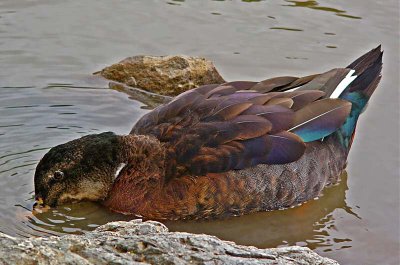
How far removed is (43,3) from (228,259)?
7.93m

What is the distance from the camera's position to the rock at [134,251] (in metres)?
3.71

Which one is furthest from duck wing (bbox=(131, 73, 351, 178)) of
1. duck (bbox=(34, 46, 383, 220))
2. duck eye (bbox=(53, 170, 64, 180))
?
duck eye (bbox=(53, 170, 64, 180))

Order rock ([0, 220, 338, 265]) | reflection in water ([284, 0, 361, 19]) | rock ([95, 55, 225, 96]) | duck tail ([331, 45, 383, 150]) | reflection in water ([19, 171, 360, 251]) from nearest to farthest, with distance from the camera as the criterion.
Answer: rock ([0, 220, 338, 265]) → reflection in water ([19, 171, 360, 251]) → duck tail ([331, 45, 383, 150]) → rock ([95, 55, 225, 96]) → reflection in water ([284, 0, 361, 19])

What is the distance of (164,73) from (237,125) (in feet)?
8.27

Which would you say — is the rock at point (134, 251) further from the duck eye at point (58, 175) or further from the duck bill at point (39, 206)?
the duck bill at point (39, 206)

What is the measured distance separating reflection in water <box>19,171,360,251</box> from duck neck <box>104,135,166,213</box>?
0.15 meters

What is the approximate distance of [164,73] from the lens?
9.76 m

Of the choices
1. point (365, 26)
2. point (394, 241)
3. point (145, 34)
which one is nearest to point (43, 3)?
point (145, 34)

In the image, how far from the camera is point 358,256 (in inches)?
275

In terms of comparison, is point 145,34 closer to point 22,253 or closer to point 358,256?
point 358,256

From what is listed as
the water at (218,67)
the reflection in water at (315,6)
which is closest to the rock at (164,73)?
the water at (218,67)

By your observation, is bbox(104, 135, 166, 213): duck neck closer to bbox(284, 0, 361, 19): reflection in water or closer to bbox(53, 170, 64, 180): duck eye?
bbox(53, 170, 64, 180): duck eye

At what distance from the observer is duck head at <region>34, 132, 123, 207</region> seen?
7238 mm

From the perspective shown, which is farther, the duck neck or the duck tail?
the duck tail
